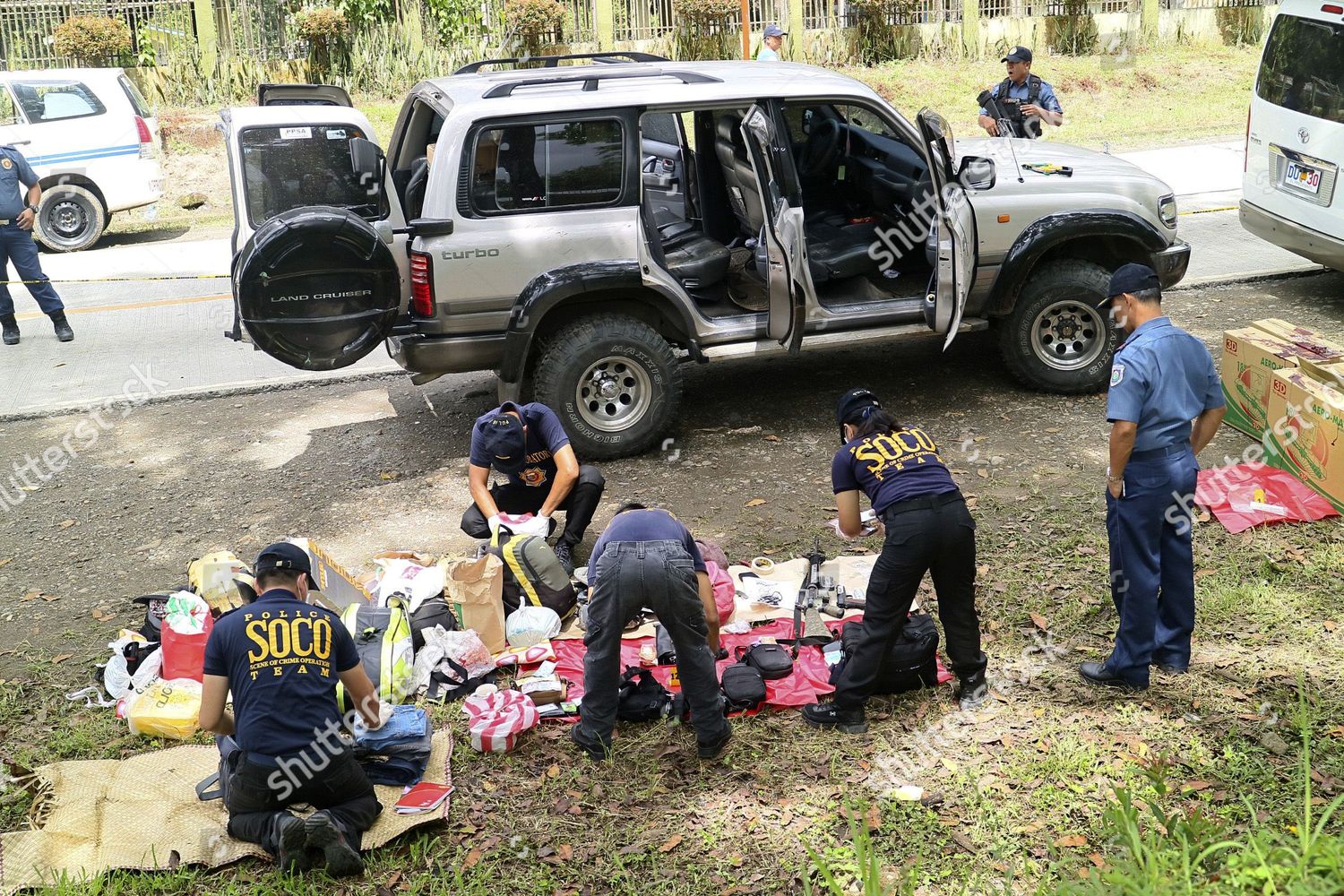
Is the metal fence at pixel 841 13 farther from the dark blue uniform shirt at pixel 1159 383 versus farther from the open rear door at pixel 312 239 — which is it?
the dark blue uniform shirt at pixel 1159 383

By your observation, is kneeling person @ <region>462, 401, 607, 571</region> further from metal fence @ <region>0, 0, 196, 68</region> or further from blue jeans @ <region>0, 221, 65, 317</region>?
metal fence @ <region>0, 0, 196, 68</region>

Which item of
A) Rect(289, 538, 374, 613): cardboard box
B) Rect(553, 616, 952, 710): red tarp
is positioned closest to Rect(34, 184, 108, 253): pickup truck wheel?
Rect(289, 538, 374, 613): cardboard box

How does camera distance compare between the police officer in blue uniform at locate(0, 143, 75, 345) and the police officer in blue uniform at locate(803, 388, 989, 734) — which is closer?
the police officer in blue uniform at locate(803, 388, 989, 734)

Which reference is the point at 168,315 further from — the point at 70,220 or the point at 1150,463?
the point at 1150,463

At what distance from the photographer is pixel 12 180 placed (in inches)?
410

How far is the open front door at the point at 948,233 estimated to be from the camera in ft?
25.1

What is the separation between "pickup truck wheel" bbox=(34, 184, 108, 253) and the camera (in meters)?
14.2

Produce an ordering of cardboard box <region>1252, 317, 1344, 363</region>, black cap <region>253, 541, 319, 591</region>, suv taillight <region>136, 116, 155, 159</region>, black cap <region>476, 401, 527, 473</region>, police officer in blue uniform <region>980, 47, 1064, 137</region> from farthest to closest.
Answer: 1. suv taillight <region>136, 116, 155, 159</region>
2. police officer in blue uniform <region>980, 47, 1064, 137</region>
3. cardboard box <region>1252, 317, 1344, 363</region>
4. black cap <region>476, 401, 527, 473</region>
5. black cap <region>253, 541, 319, 591</region>

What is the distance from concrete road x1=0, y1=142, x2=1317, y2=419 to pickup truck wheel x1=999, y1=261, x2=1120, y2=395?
3039 mm

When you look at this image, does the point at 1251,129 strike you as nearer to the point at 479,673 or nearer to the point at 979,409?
the point at 979,409

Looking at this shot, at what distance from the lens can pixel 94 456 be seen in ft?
27.1

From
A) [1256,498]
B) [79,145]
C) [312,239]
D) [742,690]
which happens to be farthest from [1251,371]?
[79,145]

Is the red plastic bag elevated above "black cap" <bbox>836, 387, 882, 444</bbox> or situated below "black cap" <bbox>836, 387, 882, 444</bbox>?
below

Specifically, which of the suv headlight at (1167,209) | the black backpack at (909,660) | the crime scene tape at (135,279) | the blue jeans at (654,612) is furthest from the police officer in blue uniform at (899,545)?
the crime scene tape at (135,279)
